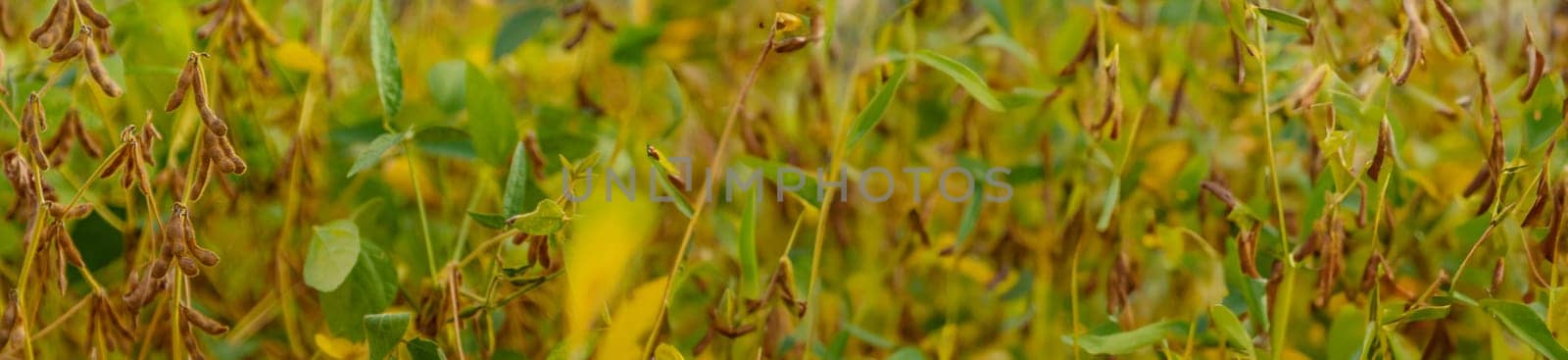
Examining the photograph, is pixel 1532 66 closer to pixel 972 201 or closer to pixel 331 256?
pixel 972 201

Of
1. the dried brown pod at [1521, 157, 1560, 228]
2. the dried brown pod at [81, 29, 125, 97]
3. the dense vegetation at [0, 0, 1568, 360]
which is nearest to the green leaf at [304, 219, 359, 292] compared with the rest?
the dense vegetation at [0, 0, 1568, 360]

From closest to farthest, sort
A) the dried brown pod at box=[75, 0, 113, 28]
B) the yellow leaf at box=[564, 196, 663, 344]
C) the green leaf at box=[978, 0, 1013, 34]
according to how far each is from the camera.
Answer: the yellow leaf at box=[564, 196, 663, 344]
the dried brown pod at box=[75, 0, 113, 28]
the green leaf at box=[978, 0, 1013, 34]

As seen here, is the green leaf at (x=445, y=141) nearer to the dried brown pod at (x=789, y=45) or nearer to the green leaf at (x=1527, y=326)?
the dried brown pod at (x=789, y=45)

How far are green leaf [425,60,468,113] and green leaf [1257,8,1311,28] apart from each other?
382 millimetres

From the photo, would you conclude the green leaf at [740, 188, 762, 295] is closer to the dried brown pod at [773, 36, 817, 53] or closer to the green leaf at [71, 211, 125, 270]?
the dried brown pod at [773, 36, 817, 53]

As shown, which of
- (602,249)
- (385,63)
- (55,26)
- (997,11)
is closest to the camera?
(602,249)

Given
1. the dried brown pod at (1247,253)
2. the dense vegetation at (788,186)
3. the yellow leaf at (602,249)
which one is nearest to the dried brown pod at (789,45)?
the dense vegetation at (788,186)

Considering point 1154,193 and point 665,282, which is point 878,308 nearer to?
point 1154,193

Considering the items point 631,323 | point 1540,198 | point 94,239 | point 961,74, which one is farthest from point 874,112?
point 94,239

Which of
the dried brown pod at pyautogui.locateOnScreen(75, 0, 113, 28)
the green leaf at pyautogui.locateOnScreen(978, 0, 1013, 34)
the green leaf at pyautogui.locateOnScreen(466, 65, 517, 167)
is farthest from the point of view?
the green leaf at pyautogui.locateOnScreen(978, 0, 1013, 34)

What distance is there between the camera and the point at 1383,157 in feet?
1.57

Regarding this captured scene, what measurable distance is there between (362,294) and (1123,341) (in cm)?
32

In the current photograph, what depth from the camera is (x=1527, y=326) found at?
47cm

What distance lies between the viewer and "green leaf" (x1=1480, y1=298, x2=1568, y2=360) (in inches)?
18.0
